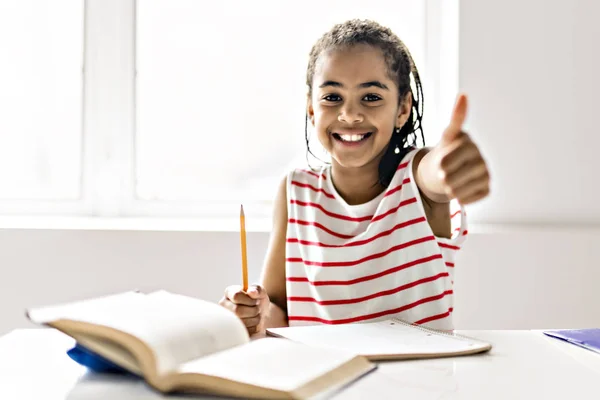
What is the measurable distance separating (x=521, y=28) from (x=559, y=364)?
3.17 ft

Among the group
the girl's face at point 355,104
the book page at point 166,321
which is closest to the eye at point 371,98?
the girl's face at point 355,104

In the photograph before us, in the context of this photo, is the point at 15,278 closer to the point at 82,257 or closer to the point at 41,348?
the point at 82,257

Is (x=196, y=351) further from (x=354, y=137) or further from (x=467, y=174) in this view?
(x=354, y=137)

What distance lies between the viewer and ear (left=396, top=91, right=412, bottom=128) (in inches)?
41.0

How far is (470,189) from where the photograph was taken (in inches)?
24.7

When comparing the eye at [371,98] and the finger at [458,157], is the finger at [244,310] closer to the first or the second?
the finger at [458,157]

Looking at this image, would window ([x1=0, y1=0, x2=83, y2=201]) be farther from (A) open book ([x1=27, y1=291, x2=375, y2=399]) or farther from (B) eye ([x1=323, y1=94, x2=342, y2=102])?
(A) open book ([x1=27, y1=291, x2=375, y2=399])

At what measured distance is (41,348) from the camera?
2.08ft

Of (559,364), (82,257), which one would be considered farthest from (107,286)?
(559,364)

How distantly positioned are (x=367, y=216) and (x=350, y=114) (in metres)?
0.16

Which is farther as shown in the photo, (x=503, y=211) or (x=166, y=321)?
(x=503, y=211)

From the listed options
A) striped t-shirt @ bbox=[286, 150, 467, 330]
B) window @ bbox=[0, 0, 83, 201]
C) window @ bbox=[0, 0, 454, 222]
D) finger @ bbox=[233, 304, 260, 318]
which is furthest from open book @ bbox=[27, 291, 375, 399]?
window @ bbox=[0, 0, 83, 201]

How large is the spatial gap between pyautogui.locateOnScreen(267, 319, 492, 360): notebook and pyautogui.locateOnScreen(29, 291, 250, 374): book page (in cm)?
11

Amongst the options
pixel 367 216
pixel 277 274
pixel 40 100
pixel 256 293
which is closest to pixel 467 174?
pixel 256 293
